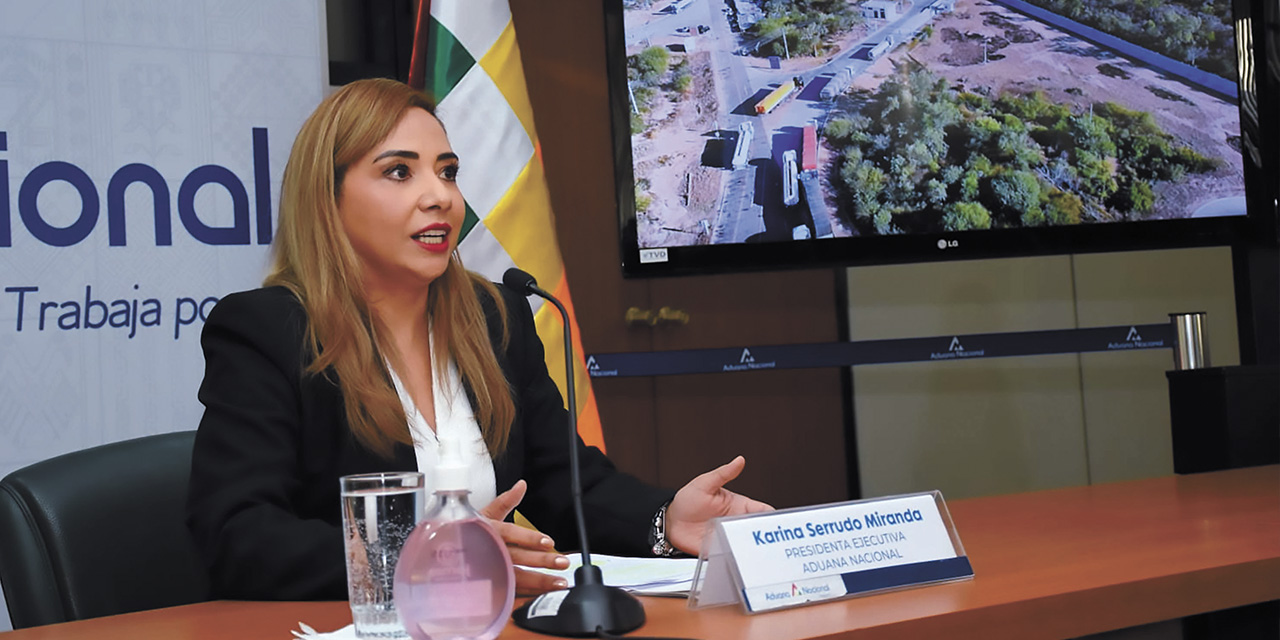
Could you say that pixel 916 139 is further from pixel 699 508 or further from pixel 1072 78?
pixel 699 508

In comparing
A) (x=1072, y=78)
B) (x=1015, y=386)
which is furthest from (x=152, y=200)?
(x=1015, y=386)

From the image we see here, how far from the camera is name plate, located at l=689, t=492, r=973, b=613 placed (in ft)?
3.05

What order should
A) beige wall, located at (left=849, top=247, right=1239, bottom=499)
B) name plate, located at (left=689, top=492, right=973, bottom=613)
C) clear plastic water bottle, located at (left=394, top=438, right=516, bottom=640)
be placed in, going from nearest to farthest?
clear plastic water bottle, located at (left=394, top=438, right=516, bottom=640) < name plate, located at (left=689, top=492, right=973, bottom=613) < beige wall, located at (left=849, top=247, right=1239, bottom=499)

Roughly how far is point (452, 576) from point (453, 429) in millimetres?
736

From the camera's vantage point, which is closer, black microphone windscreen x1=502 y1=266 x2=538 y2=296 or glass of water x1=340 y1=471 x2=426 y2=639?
glass of water x1=340 y1=471 x2=426 y2=639

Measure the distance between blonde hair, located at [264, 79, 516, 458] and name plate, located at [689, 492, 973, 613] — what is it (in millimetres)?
650

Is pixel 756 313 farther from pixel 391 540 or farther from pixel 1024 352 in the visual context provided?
pixel 391 540

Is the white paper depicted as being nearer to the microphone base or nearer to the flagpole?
the microphone base

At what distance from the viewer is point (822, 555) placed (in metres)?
0.96

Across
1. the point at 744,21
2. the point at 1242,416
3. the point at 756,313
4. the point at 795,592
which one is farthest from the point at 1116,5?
the point at 795,592

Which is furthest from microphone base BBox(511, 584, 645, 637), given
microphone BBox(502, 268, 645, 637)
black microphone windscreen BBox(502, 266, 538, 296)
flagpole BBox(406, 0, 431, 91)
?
flagpole BBox(406, 0, 431, 91)

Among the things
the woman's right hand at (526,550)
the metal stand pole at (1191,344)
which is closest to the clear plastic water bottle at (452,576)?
the woman's right hand at (526,550)

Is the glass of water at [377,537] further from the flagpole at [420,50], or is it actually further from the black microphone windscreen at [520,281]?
the flagpole at [420,50]

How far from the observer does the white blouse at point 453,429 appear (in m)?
1.48
